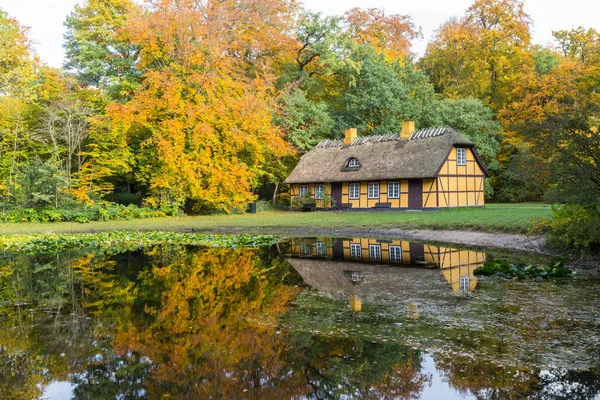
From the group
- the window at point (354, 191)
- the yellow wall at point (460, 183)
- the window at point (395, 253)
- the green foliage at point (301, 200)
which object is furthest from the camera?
the green foliage at point (301, 200)

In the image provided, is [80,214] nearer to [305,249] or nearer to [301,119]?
[305,249]

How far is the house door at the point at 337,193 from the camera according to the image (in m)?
33.8

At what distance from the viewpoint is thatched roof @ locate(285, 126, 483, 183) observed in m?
30.1

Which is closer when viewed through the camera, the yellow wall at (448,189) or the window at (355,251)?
the window at (355,251)

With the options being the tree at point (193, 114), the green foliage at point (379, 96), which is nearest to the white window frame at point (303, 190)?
the tree at point (193, 114)

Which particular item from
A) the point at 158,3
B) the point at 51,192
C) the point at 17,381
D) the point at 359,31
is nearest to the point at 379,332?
the point at 17,381

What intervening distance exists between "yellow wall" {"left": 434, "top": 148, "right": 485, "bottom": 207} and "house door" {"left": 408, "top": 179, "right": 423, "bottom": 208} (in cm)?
40

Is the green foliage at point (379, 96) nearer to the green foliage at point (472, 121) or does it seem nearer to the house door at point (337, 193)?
the green foliage at point (472, 121)

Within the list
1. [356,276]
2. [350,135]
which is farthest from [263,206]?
[356,276]

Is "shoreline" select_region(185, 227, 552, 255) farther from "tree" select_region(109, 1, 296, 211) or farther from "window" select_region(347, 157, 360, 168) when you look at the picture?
"window" select_region(347, 157, 360, 168)

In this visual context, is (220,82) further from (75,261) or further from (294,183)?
(75,261)

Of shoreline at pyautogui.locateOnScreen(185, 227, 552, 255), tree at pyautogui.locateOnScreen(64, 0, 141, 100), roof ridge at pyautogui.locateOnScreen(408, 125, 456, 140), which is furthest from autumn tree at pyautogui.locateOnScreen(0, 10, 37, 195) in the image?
roof ridge at pyautogui.locateOnScreen(408, 125, 456, 140)

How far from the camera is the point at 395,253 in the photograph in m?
14.9

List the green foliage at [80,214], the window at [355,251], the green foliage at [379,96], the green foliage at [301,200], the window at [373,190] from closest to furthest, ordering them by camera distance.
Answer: the window at [355,251], the green foliage at [80,214], the window at [373,190], the green foliage at [301,200], the green foliage at [379,96]
